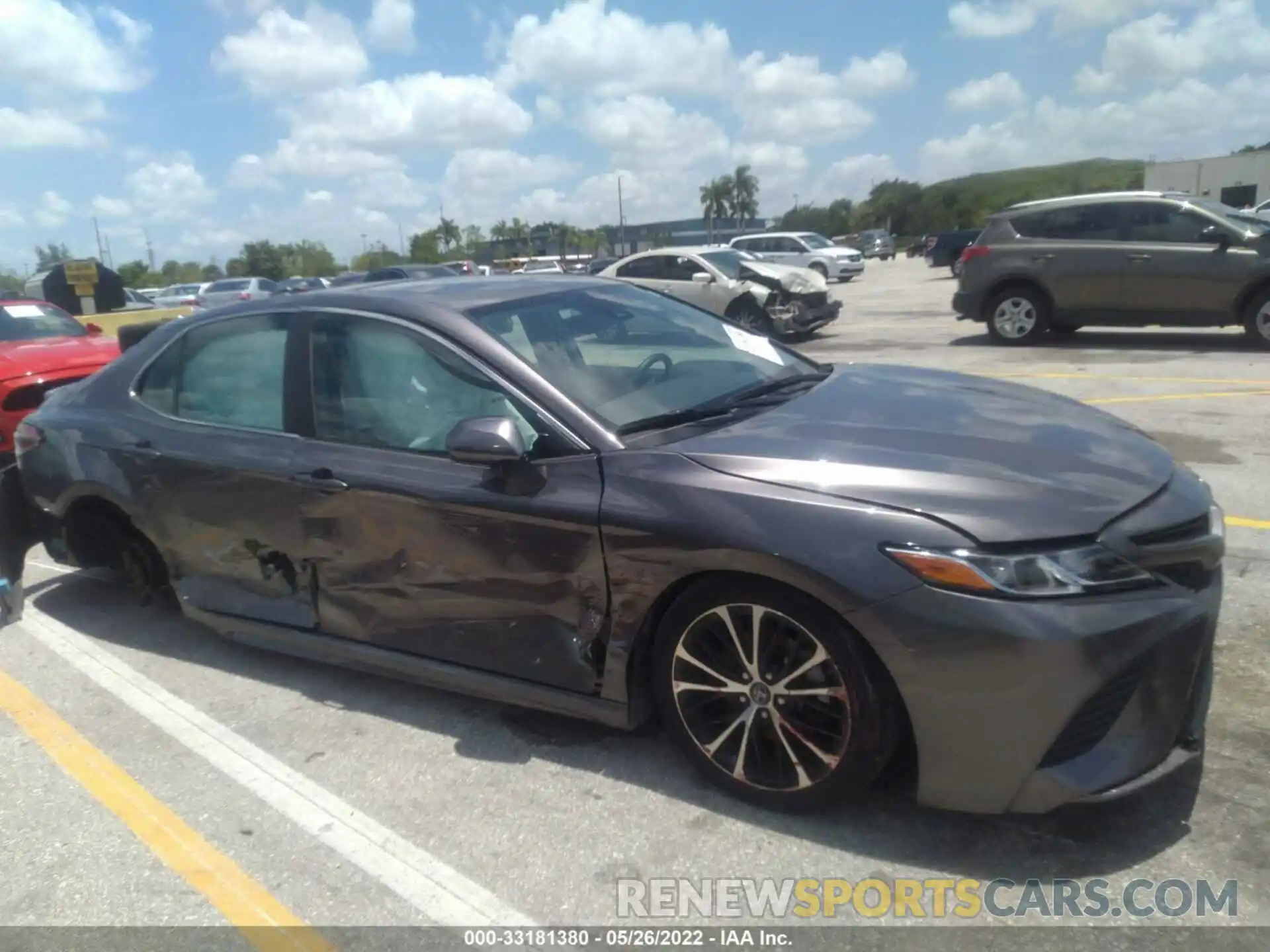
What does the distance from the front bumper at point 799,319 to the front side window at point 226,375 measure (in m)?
11.1

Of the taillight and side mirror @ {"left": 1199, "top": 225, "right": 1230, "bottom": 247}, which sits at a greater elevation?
side mirror @ {"left": 1199, "top": 225, "right": 1230, "bottom": 247}

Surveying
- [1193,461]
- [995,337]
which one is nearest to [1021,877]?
[1193,461]

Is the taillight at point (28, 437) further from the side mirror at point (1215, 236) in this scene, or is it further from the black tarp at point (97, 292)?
the black tarp at point (97, 292)

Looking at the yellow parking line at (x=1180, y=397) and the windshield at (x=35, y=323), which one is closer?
the yellow parking line at (x=1180, y=397)

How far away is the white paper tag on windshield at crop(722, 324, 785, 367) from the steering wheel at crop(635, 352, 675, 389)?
1.40ft

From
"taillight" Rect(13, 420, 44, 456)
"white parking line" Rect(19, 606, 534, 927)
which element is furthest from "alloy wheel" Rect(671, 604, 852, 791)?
"taillight" Rect(13, 420, 44, 456)

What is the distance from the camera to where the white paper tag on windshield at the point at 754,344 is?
→ 4.12 m

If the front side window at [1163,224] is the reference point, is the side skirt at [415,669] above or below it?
below

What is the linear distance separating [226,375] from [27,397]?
4.80 m

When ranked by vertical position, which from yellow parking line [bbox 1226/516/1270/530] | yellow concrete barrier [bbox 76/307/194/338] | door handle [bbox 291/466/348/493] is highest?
yellow concrete barrier [bbox 76/307/194/338]

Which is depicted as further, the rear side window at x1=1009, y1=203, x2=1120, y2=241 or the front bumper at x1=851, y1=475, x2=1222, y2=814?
the rear side window at x1=1009, y1=203, x2=1120, y2=241

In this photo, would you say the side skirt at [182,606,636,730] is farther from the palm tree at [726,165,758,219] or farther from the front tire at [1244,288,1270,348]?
the palm tree at [726,165,758,219]

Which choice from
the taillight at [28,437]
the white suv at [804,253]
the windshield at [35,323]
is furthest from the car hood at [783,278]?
the white suv at [804,253]

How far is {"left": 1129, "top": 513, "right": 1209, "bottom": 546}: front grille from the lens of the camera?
8.75ft
